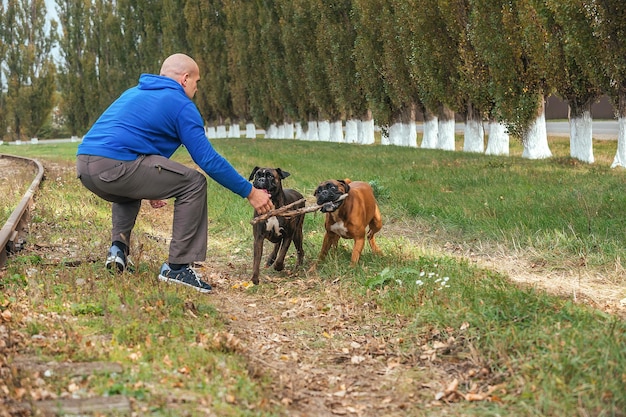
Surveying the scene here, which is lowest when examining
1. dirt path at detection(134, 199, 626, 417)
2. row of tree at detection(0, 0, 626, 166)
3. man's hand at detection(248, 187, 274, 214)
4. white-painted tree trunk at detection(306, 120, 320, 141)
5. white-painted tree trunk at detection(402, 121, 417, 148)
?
dirt path at detection(134, 199, 626, 417)

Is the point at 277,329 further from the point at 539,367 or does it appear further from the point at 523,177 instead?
the point at 523,177

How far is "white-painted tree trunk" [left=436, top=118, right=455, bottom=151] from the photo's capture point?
85.8ft

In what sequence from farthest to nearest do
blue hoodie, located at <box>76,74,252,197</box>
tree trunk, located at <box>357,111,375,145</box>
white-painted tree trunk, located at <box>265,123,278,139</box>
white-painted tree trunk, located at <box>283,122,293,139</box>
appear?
white-painted tree trunk, located at <box>265,123,278,139</box>
white-painted tree trunk, located at <box>283,122,293,139</box>
tree trunk, located at <box>357,111,375,145</box>
blue hoodie, located at <box>76,74,252,197</box>

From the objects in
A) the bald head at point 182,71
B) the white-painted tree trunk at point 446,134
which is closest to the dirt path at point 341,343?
the bald head at point 182,71

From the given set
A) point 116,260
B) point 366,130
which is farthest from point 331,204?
point 366,130

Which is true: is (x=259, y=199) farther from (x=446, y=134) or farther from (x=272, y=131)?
(x=272, y=131)

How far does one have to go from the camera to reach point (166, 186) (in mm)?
6996

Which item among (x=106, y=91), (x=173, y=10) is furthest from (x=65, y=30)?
(x=173, y=10)

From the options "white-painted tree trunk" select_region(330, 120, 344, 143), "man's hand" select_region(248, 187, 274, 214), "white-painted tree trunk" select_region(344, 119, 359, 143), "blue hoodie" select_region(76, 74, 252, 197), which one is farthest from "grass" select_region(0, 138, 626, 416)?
"white-painted tree trunk" select_region(330, 120, 344, 143)

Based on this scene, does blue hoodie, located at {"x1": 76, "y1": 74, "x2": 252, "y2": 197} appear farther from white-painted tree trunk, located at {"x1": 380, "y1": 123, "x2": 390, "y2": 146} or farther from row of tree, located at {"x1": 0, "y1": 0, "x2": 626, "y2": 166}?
white-painted tree trunk, located at {"x1": 380, "y1": 123, "x2": 390, "y2": 146}

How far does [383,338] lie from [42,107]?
203ft

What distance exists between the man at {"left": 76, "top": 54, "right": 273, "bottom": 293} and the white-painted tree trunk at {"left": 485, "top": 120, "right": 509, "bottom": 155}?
16804 millimetres

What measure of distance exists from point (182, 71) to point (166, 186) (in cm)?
106

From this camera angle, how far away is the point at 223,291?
7582 mm
